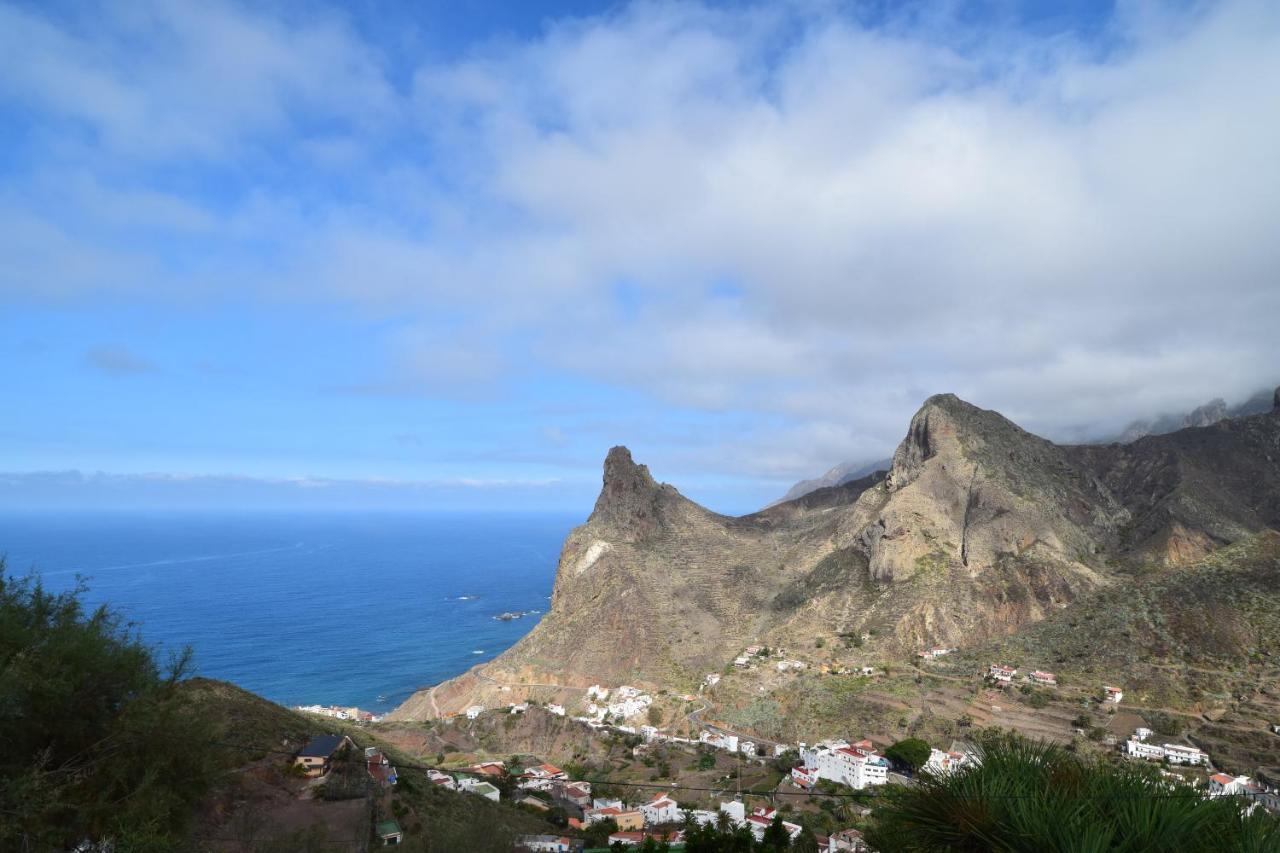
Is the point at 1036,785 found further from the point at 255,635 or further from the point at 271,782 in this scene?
the point at 255,635

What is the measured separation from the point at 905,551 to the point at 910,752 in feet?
84.9

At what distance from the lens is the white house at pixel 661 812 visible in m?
32.6

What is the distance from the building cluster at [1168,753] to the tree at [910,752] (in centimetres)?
981

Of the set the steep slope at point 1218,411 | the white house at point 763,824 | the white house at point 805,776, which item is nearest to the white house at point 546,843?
the white house at point 763,824

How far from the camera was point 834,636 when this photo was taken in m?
59.0

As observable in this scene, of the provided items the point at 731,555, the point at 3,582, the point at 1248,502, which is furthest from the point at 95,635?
the point at 1248,502

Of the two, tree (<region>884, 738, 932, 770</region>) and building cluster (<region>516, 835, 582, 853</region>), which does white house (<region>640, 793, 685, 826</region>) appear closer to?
building cluster (<region>516, 835, 582, 853</region>)

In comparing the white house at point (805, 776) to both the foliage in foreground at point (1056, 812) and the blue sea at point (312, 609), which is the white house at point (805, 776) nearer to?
the foliage in foreground at point (1056, 812)

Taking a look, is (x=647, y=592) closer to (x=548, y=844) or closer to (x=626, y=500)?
(x=626, y=500)

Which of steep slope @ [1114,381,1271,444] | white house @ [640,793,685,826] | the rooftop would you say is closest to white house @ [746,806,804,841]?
white house @ [640,793,685,826]

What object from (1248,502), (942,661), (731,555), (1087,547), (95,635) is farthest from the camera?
(731,555)

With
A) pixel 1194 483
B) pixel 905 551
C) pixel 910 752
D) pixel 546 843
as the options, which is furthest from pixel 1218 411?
pixel 546 843

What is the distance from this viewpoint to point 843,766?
38625 mm

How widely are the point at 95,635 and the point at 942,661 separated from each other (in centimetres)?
5368
